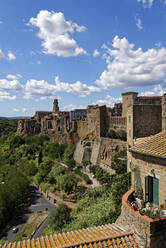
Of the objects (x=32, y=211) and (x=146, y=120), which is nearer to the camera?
(x=146, y=120)

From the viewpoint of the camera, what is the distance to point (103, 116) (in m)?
38.9

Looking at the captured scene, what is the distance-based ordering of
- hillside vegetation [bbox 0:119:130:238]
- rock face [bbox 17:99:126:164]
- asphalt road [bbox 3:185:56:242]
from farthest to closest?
rock face [bbox 17:99:126:164] < asphalt road [bbox 3:185:56:242] < hillside vegetation [bbox 0:119:130:238]

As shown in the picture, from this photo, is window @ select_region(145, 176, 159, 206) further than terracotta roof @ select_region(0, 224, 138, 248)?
Yes

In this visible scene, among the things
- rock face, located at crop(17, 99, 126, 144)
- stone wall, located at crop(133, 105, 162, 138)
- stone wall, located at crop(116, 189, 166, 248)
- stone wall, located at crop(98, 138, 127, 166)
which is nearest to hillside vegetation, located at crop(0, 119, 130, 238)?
stone wall, located at crop(98, 138, 127, 166)

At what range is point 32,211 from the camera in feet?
97.3

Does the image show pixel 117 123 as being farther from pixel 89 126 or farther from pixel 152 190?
pixel 152 190

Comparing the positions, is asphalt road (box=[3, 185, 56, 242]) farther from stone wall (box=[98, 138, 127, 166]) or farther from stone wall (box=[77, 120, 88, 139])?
stone wall (box=[77, 120, 88, 139])

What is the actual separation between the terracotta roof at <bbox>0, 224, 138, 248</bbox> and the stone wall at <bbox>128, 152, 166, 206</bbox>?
1925 mm

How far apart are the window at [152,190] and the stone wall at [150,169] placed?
0.56 ft

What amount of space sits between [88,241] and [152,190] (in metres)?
3.17

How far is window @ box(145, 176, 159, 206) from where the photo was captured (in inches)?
259

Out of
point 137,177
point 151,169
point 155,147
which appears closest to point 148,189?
point 137,177

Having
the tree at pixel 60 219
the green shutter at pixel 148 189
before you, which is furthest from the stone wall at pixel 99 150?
the green shutter at pixel 148 189

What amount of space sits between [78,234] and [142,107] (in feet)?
65.5
